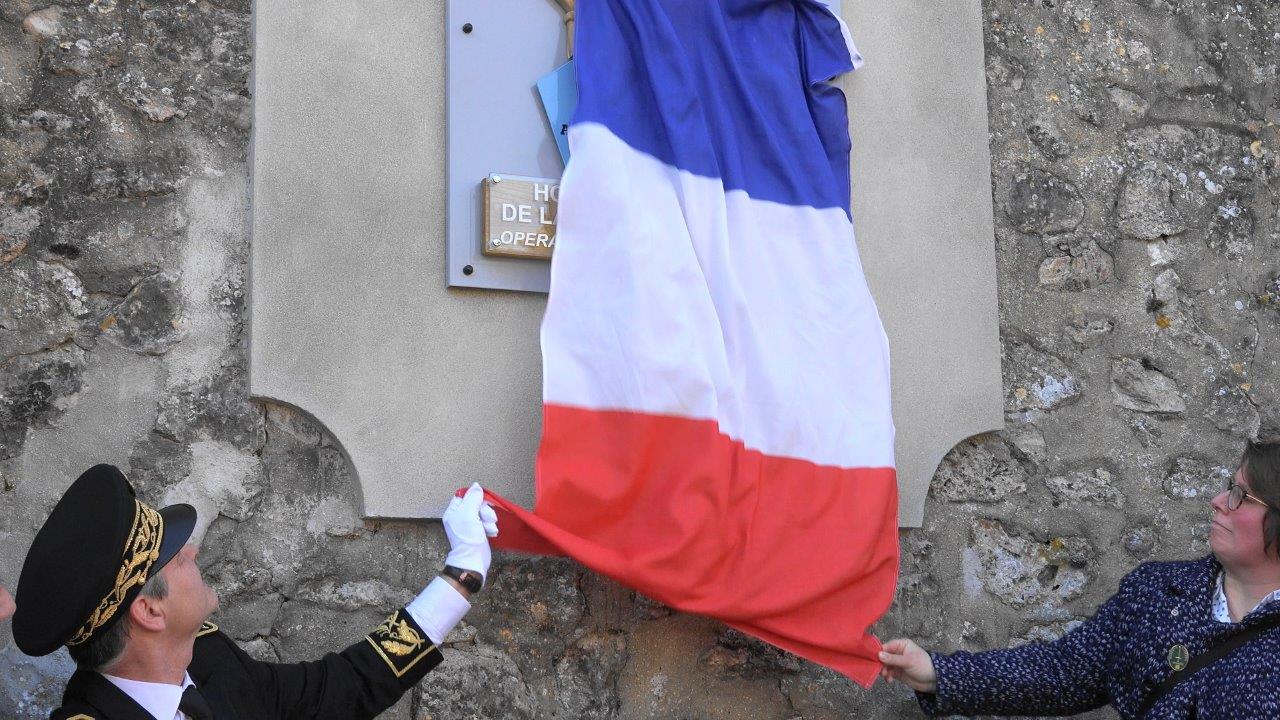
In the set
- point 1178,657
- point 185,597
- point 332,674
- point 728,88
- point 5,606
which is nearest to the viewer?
point 5,606


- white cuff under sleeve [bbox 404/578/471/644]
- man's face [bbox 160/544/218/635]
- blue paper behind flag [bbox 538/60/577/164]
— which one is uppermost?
blue paper behind flag [bbox 538/60/577/164]

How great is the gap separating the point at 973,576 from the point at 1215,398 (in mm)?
715

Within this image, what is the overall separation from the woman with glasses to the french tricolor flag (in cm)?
19

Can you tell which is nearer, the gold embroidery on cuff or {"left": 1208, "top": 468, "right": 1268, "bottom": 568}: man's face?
the gold embroidery on cuff

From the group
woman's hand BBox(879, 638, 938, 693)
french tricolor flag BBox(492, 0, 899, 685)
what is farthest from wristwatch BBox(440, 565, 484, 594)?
woman's hand BBox(879, 638, 938, 693)

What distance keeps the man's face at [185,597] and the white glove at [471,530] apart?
368 millimetres

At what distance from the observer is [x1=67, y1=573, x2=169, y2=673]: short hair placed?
1828 mm

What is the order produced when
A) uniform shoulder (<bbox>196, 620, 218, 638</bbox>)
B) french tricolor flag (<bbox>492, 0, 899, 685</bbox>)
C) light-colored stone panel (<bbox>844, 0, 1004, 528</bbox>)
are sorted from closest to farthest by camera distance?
uniform shoulder (<bbox>196, 620, 218, 638</bbox>) → french tricolor flag (<bbox>492, 0, 899, 685</bbox>) → light-colored stone panel (<bbox>844, 0, 1004, 528</bbox>)

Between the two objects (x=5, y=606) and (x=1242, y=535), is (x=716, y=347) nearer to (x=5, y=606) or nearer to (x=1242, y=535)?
(x=1242, y=535)

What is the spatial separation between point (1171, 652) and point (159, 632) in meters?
1.60

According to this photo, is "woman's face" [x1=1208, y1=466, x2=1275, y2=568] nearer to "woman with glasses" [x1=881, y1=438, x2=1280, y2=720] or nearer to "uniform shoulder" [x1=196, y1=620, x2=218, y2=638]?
"woman with glasses" [x1=881, y1=438, x2=1280, y2=720]

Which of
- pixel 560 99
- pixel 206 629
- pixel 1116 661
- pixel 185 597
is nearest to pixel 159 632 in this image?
pixel 185 597

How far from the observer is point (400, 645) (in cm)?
205

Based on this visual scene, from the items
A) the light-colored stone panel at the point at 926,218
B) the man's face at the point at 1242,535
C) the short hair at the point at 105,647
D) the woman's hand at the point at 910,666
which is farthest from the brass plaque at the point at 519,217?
the man's face at the point at 1242,535
